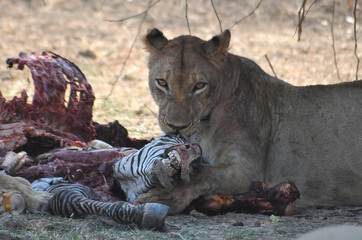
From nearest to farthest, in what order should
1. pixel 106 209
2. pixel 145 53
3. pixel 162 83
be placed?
1. pixel 106 209
2. pixel 162 83
3. pixel 145 53

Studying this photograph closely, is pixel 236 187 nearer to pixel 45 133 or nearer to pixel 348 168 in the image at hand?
pixel 348 168

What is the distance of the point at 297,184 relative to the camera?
4.53 meters

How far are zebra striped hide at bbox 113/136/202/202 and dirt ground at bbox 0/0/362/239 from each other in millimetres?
257

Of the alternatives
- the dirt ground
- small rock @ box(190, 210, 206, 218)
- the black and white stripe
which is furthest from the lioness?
small rock @ box(190, 210, 206, 218)

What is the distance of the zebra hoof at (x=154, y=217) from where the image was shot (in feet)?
10.9

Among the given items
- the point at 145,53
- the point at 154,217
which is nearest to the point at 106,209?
the point at 154,217

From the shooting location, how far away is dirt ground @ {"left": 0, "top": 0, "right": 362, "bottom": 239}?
3490 millimetres

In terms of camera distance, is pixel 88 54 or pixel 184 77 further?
pixel 88 54

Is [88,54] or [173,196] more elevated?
[88,54]

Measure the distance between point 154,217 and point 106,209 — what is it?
295 mm

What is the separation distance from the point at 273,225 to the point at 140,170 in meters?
0.89

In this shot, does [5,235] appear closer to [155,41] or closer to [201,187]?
[201,187]

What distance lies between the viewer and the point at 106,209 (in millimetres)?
3461

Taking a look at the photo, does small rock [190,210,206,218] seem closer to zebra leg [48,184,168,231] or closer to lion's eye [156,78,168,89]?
zebra leg [48,184,168,231]
